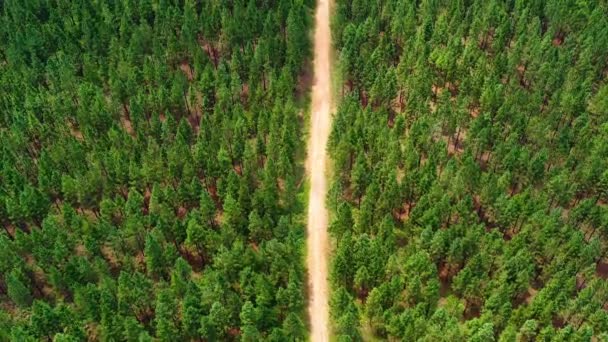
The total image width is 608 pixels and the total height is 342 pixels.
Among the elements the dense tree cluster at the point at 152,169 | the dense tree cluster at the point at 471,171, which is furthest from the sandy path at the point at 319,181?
the dense tree cluster at the point at 471,171

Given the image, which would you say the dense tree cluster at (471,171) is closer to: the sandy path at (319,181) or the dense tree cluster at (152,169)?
the sandy path at (319,181)

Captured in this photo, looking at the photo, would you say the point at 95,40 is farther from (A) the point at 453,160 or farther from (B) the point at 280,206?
(A) the point at 453,160

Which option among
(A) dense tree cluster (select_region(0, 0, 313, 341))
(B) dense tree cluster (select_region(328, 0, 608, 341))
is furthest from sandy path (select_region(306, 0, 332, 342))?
(B) dense tree cluster (select_region(328, 0, 608, 341))

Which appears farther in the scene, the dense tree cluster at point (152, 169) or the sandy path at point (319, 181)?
the sandy path at point (319, 181)

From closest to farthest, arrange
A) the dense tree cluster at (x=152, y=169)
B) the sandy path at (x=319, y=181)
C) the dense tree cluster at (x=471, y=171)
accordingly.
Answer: the dense tree cluster at (x=471, y=171)
the dense tree cluster at (x=152, y=169)
the sandy path at (x=319, y=181)

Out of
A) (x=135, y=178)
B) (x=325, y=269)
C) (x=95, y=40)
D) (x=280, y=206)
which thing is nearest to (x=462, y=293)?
(x=325, y=269)

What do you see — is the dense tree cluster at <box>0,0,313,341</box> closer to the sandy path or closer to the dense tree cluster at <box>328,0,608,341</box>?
the sandy path
